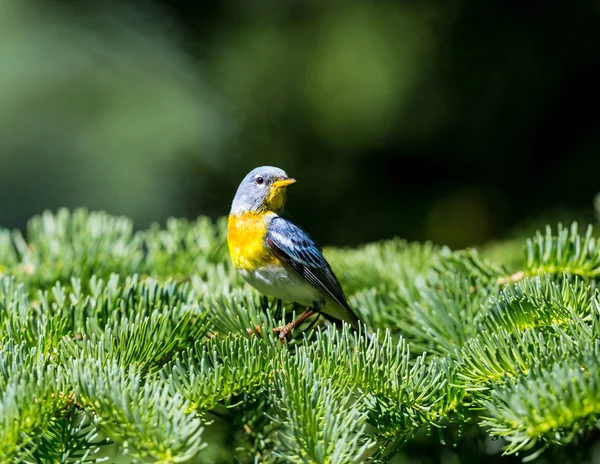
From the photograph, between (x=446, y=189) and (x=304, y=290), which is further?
(x=446, y=189)

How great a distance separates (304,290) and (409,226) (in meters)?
2.31

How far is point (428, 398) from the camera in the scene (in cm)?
151

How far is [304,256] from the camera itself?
246cm

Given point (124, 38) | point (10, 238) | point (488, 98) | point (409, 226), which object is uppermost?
point (124, 38)

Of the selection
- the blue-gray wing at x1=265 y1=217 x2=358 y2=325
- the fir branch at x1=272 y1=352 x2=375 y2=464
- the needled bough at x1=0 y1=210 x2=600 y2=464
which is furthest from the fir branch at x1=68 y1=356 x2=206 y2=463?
the blue-gray wing at x1=265 y1=217 x2=358 y2=325

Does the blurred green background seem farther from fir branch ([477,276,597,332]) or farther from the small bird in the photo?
fir branch ([477,276,597,332])

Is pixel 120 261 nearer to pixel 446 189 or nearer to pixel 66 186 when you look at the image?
pixel 66 186

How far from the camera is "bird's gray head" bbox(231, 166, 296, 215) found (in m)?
2.73

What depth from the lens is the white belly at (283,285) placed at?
2232 millimetres

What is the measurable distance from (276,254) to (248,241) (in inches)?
4.9

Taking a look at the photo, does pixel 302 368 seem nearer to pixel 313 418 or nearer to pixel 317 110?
pixel 313 418

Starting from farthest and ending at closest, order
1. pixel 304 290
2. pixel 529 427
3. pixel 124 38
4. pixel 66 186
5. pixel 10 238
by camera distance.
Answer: pixel 124 38, pixel 66 186, pixel 10 238, pixel 304 290, pixel 529 427

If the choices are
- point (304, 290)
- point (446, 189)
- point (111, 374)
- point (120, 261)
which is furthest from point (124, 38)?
point (111, 374)

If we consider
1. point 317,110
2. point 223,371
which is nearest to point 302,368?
point 223,371
